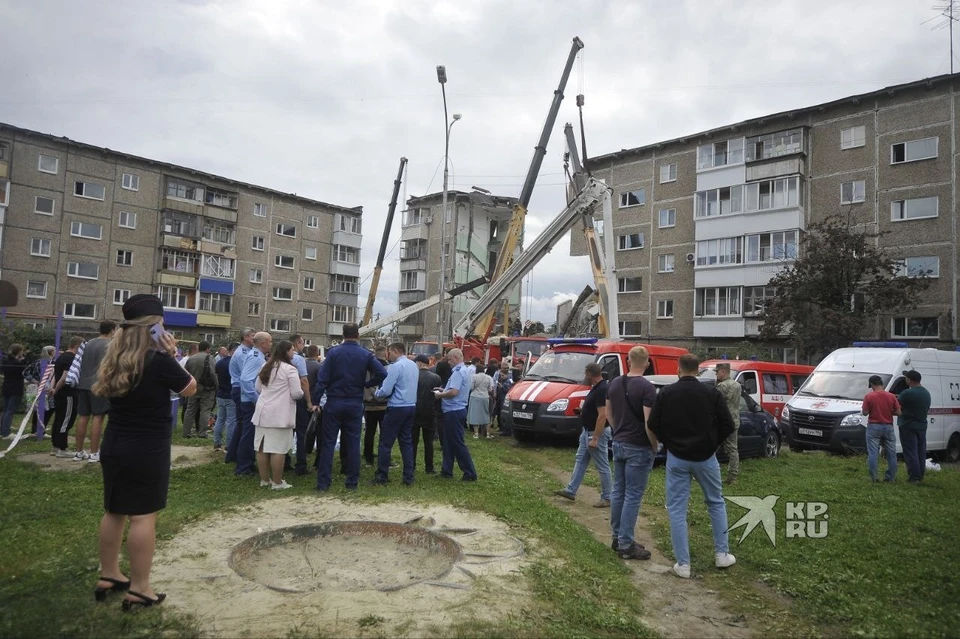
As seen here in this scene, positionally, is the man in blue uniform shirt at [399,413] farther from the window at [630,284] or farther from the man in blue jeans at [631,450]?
the window at [630,284]

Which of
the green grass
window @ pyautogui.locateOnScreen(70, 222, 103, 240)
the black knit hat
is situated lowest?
the green grass

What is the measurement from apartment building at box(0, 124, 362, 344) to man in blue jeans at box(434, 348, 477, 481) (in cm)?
3161

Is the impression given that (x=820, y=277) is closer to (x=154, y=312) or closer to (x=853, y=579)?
(x=853, y=579)

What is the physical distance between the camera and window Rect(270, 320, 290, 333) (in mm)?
50384

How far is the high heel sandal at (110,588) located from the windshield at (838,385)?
14444 millimetres

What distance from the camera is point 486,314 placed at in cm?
2542

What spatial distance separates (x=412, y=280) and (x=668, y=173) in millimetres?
23982

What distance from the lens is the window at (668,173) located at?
3950cm

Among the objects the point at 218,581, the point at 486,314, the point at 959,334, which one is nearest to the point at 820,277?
the point at 959,334

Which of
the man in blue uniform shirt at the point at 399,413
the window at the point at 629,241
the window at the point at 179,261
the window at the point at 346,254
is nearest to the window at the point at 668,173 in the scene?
the window at the point at 629,241

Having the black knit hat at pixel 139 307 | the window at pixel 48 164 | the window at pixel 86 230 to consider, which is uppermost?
the window at pixel 48 164

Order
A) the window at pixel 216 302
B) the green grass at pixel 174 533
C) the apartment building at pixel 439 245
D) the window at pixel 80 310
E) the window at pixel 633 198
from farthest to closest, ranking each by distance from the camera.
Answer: the apartment building at pixel 439 245, the window at pixel 216 302, the window at pixel 633 198, the window at pixel 80 310, the green grass at pixel 174 533

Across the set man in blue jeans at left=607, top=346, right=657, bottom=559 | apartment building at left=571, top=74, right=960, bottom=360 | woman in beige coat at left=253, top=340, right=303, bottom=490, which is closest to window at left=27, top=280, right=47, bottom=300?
apartment building at left=571, top=74, right=960, bottom=360

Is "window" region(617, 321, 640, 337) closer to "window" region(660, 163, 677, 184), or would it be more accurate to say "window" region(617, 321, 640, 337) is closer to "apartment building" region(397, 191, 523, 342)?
"window" region(660, 163, 677, 184)
